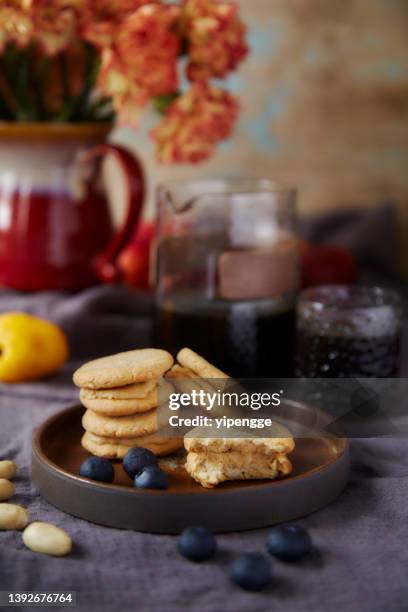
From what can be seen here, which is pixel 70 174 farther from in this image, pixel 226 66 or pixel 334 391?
pixel 334 391

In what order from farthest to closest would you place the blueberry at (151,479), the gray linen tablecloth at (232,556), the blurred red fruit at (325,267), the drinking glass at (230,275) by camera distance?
the blurred red fruit at (325,267)
the drinking glass at (230,275)
the blueberry at (151,479)
the gray linen tablecloth at (232,556)

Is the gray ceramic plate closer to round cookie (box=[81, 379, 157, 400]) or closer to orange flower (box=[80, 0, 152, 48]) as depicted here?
round cookie (box=[81, 379, 157, 400])


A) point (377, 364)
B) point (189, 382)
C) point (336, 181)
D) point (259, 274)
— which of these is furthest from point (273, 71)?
point (189, 382)

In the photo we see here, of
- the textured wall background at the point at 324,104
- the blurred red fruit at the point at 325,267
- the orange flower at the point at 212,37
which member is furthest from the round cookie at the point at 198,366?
the textured wall background at the point at 324,104

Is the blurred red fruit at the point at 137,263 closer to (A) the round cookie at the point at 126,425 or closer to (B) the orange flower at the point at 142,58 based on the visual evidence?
(B) the orange flower at the point at 142,58

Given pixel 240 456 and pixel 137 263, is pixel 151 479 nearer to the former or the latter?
pixel 240 456

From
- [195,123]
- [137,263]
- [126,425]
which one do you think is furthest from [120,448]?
[137,263]

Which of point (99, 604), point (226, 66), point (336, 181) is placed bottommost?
point (99, 604)
